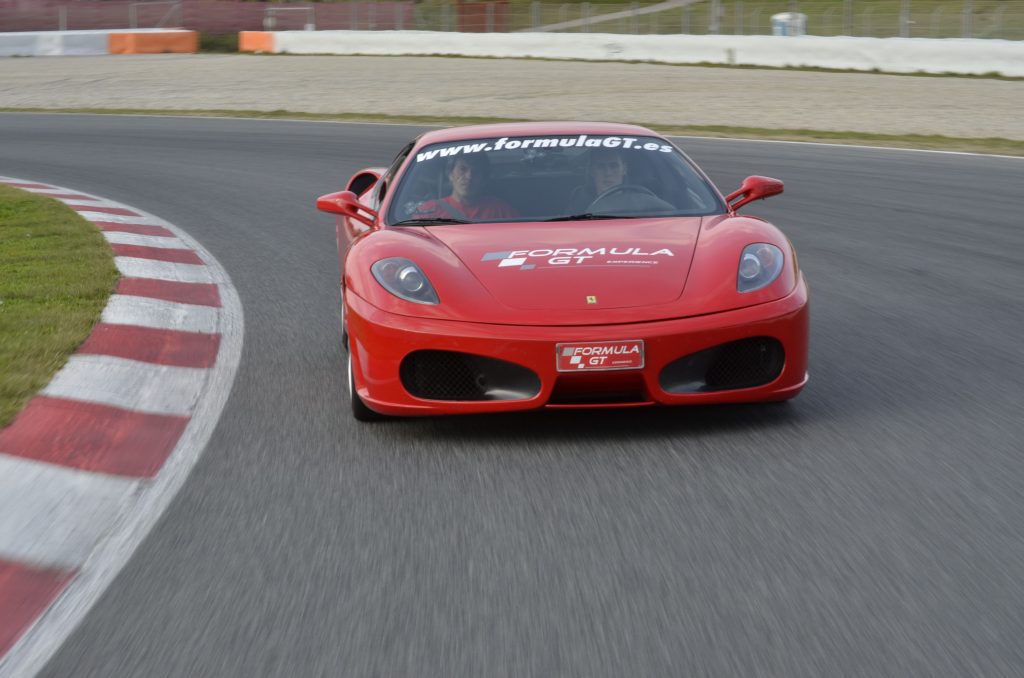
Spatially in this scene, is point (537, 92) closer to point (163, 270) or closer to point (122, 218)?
point (122, 218)

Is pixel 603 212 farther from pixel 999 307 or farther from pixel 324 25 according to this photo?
pixel 324 25

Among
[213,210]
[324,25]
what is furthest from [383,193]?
[324,25]

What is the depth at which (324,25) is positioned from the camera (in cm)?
4762

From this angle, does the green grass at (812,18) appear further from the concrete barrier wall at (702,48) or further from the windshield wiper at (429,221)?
the windshield wiper at (429,221)

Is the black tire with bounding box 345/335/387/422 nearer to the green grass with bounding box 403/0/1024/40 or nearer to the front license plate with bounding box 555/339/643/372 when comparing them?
the front license plate with bounding box 555/339/643/372

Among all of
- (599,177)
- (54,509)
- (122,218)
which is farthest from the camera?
(122,218)

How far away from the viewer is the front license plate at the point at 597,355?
468 cm

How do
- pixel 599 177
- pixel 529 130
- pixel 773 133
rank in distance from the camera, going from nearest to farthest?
pixel 599 177, pixel 529 130, pixel 773 133

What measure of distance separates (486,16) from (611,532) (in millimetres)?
40112

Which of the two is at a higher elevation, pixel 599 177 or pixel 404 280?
pixel 599 177

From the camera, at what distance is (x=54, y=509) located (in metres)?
4.22

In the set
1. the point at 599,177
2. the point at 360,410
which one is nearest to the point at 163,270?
the point at 599,177

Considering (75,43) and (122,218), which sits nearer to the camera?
(122,218)

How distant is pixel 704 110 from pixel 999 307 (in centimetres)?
1470
